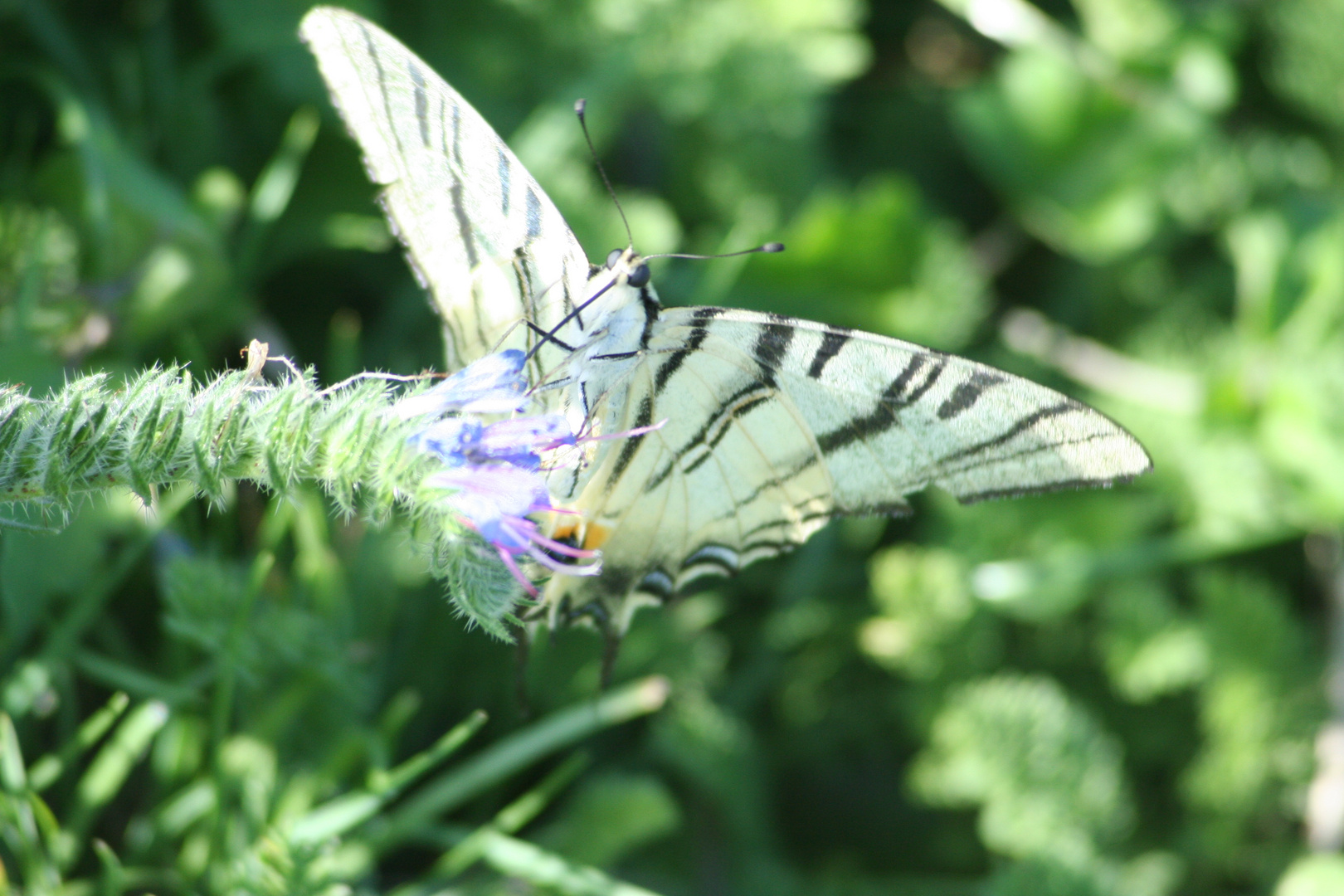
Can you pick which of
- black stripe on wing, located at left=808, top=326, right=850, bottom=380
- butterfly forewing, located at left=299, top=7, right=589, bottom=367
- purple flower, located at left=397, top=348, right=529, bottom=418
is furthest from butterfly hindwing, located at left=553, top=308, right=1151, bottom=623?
purple flower, located at left=397, top=348, right=529, bottom=418

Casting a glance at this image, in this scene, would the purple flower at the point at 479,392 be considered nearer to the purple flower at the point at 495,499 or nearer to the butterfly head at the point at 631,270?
the purple flower at the point at 495,499

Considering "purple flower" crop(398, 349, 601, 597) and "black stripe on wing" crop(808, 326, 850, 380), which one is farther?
"black stripe on wing" crop(808, 326, 850, 380)

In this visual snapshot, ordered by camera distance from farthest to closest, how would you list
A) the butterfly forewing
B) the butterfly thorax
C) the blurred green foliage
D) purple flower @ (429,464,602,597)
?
the blurred green foliage
the butterfly thorax
the butterfly forewing
purple flower @ (429,464,602,597)

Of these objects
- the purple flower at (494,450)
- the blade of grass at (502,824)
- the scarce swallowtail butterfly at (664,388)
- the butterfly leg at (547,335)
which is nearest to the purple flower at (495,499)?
the purple flower at (494,450)

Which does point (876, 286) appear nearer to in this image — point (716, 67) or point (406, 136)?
point (716, 67)

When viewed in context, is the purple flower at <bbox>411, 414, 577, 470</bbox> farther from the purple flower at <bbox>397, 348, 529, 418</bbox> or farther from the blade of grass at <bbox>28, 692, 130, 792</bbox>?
the blade of grass at <bbox>28, 692, 130, 792</bbox>

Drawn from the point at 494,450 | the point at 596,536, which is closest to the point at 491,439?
the point at 494,450
